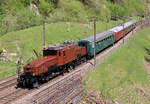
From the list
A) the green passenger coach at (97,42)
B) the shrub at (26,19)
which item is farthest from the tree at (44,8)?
the green passenger coach at (97,42)

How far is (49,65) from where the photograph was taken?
74.8 ft

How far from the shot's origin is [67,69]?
28.2 meters

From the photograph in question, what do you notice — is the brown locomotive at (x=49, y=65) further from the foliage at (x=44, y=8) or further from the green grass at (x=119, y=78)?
the foliage at (x=44, y=8)

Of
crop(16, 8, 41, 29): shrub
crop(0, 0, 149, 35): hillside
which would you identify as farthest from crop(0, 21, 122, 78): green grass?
crop(0, 0, 149, 35): hillside

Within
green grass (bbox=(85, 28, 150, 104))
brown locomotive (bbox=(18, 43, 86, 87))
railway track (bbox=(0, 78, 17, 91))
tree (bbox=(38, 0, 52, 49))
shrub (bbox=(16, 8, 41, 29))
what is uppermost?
tree (bbox=(38, 0, 52, 49))

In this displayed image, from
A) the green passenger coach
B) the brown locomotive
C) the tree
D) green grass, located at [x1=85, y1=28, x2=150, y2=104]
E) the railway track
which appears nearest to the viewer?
the brown locomotive

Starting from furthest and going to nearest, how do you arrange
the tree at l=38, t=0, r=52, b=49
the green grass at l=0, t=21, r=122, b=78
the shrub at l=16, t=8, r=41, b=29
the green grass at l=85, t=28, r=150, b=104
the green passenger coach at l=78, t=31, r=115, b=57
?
the tree at l=38, t=0, r=52, b=49 < the shrub at l=16, t=8, r=41, b=29 < the green grass at l=0, t=21, r=122, b=78 < the green passenger coach at l=78, t=31, r=115, b=57 < the green grass at l=85, t=28, r=150, b=104

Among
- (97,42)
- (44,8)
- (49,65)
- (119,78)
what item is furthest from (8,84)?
(44,8)

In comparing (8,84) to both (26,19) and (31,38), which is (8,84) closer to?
(31,38)

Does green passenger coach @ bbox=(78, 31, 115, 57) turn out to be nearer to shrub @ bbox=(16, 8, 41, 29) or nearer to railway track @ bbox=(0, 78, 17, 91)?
railway track @ bbox=(0, 78, 17, 91)

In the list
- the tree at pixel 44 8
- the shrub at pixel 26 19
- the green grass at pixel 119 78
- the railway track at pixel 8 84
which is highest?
the tree at pixel 44 8

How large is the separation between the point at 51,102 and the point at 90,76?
10.6 meters

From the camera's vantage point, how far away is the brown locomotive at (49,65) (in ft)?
70.7

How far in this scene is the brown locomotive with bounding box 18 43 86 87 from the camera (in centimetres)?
2156
